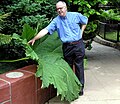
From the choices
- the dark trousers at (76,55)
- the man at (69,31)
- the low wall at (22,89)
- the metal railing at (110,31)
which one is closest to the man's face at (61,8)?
the man at (69,31)

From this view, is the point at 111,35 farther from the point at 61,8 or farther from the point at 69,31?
the point at 61,8

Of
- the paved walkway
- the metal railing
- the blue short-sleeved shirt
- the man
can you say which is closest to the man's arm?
the man

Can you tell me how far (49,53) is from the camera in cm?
432

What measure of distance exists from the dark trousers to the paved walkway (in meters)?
0.37

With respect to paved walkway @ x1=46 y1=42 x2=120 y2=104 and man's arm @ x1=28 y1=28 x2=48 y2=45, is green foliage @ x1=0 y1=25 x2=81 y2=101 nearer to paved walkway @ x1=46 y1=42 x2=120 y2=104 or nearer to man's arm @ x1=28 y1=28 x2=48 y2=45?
man's arm @ x1=28 y1=28 x2=48 y2=45

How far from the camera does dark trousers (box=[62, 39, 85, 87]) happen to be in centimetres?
420

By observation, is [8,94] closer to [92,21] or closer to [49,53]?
[49,53]

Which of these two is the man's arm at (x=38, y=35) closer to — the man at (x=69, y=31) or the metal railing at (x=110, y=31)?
the man at (x=69, y=31)

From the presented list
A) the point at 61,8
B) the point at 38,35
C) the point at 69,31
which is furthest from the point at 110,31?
the point at 38,35

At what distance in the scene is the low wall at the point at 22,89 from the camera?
11.6 ft

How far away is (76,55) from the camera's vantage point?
13.9 ft

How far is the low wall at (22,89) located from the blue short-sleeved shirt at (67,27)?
727mm

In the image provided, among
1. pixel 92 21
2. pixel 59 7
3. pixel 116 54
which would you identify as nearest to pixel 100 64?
pixel 92 21

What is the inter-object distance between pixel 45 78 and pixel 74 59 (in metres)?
0.85
